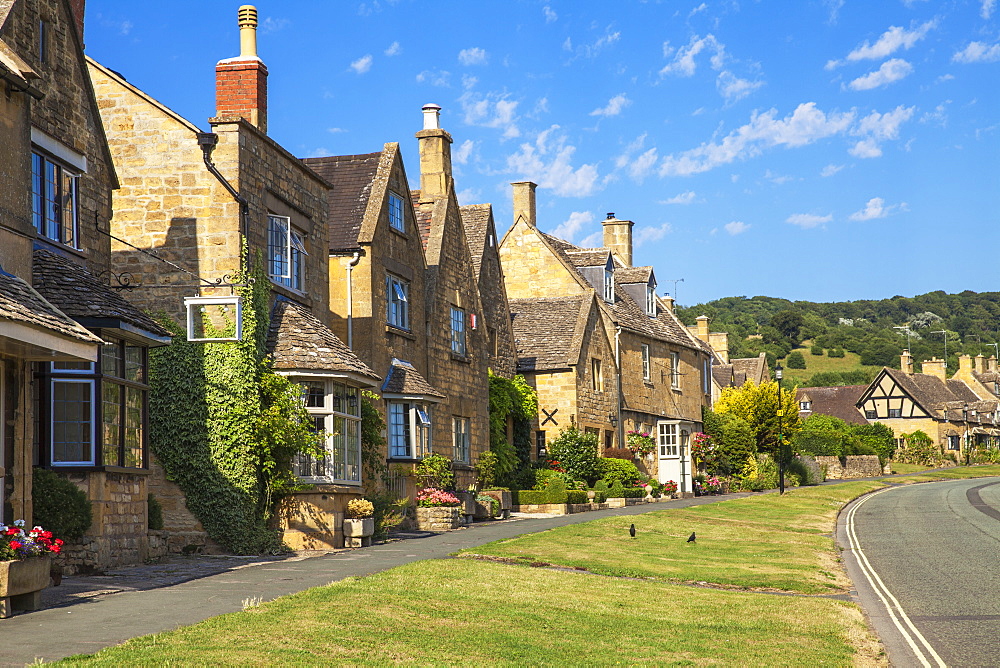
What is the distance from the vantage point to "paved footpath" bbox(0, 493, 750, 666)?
10.5 meters

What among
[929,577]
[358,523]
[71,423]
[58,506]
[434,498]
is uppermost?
[71,423]

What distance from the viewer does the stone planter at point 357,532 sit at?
22.0 metres

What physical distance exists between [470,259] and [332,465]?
1317 cm

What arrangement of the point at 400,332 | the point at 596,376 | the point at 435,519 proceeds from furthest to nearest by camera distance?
1. the point at 596,376
2. the point at 400,332
3. the point at 435,519

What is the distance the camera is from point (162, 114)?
2214 cm

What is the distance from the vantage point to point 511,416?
3859 cm

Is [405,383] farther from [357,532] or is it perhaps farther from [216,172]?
[216,172]

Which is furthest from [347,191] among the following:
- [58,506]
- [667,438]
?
[667,438]

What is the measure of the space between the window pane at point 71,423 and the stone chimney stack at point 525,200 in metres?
31.7

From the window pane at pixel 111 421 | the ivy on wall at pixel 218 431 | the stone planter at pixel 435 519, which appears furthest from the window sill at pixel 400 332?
the window pane at pixel 111 421

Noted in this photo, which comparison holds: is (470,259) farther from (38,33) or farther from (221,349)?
(38,33)

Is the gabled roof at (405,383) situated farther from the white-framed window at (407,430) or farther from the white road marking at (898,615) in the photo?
the white road marking at (898,615)

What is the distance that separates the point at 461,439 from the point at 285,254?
1043 centimetres

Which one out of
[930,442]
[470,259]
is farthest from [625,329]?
[930,442]
